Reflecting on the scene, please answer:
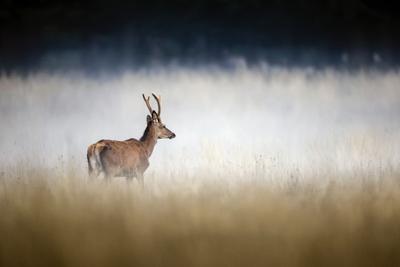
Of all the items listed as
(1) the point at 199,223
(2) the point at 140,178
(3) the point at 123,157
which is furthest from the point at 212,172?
(3) the point at 123,157

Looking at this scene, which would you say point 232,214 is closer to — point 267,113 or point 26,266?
point 267,113

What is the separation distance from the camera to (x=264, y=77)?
12.1ft

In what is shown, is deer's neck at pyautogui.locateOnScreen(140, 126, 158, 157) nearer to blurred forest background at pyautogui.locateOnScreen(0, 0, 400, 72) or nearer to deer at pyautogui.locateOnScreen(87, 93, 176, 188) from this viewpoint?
deer at pyautogui.locateOnScreen(87, 93, 176, 188)

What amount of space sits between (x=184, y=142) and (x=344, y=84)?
989 mm

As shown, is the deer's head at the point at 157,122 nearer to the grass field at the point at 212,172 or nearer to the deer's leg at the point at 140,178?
the grass field at the point at 212,172

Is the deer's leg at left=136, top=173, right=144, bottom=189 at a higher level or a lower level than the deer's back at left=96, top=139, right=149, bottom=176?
lower

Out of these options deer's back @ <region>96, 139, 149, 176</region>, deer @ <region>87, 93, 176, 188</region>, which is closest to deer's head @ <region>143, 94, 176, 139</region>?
deer @ <region>87, 93, 176, 188</region>

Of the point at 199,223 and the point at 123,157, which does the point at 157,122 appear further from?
the point at 199,223

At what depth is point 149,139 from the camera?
3725 millimetres

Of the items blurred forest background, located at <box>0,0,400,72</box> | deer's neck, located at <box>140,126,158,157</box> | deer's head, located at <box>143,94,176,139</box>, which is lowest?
deer's neck, located at <box>140,126,158,157</box>

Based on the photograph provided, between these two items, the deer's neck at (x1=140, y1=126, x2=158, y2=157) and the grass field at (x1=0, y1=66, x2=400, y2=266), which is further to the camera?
the deer's neck at (x1=140, y1=126, x2=158, y2=157)

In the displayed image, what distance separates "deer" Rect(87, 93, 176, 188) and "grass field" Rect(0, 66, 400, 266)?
5 cm

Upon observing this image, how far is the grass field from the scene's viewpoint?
3498mm

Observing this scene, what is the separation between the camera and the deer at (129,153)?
365 centimetres
